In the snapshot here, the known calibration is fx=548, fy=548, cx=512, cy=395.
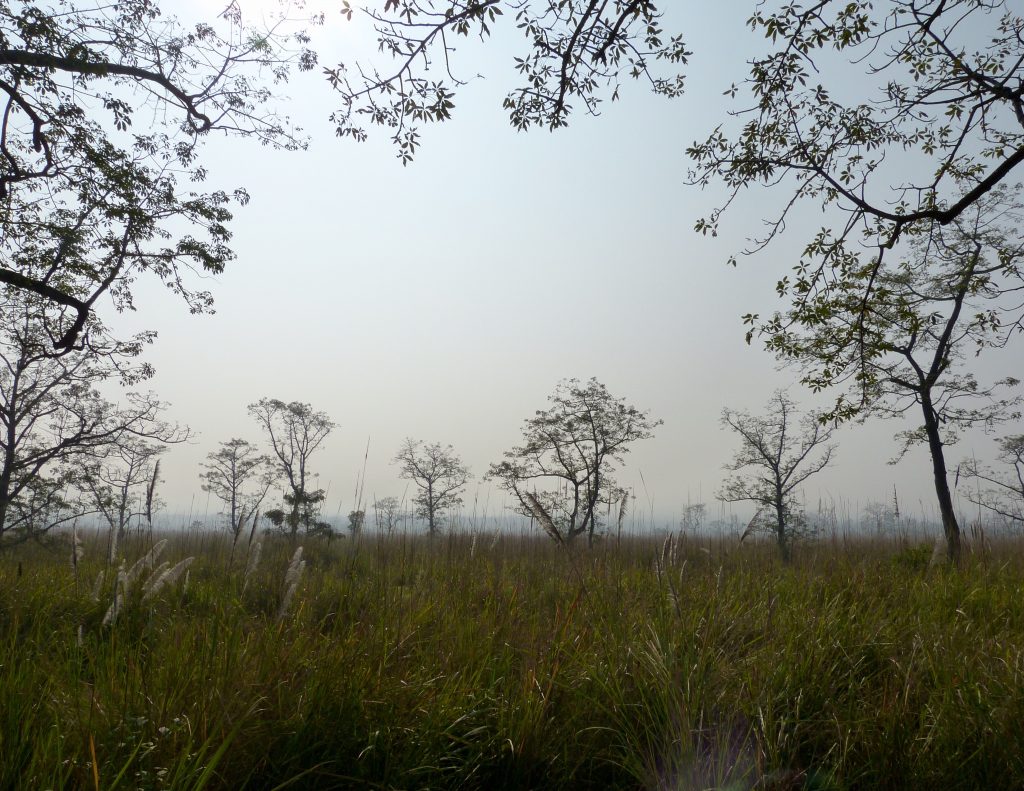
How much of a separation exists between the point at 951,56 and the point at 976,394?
12.3 metres


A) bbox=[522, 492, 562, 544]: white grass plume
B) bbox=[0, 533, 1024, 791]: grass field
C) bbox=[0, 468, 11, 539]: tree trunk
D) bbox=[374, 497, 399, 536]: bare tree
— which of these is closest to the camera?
bbox=[0, 533, 1024, 791]: grass field

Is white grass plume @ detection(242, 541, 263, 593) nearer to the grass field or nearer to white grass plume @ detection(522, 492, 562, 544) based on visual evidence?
the grass field

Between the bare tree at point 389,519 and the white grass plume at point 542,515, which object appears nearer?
the white grass plume at point 542,515

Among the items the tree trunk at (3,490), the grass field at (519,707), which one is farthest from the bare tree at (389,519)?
the tree trunk at (3,490)

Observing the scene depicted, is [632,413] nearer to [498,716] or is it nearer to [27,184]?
[27,184]

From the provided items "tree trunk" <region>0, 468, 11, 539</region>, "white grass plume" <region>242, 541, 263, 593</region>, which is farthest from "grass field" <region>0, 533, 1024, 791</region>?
"tree trunk" <region>0, 468, 11, 539</region>

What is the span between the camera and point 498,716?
8.54 feet

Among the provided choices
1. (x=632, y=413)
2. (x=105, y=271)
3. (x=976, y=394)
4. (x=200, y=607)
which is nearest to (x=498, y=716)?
(x=200, y=607)

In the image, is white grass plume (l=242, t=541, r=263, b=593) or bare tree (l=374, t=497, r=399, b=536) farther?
bare tree (l=374, t=497, r=399, b=536)

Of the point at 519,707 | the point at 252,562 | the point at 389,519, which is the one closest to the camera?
the point at 519,707

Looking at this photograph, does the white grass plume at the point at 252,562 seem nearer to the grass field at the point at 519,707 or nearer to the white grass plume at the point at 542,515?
the grass field at the point at 519,707

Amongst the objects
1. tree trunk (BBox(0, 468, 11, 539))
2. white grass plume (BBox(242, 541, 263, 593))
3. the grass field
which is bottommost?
the grass field

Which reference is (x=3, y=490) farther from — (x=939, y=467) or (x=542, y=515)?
(x=939, y=467)

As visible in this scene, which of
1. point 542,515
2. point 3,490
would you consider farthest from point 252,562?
point 3,490
